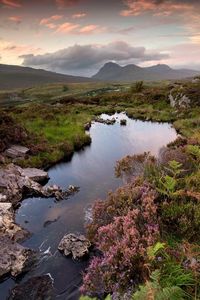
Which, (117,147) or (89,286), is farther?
(117,147)

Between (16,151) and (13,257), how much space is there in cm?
1369

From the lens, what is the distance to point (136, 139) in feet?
107

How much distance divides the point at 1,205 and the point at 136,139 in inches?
726

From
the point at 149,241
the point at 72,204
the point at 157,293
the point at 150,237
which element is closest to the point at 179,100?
the point at 72,204

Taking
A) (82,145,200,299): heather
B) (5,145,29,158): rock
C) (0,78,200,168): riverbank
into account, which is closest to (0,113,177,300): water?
(0,78,200,168): riverbank

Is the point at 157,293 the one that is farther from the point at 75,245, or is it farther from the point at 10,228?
the point at 10,228

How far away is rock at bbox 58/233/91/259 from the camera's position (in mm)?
12680

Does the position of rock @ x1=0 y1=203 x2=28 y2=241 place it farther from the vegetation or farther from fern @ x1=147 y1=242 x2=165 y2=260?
fern @ x1=147 y1=242 x2=165 y2=260

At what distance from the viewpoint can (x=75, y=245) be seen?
13031 mm

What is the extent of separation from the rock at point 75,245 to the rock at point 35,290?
4.40ft

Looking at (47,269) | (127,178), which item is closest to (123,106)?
(127,178)

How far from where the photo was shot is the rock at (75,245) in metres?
12.7

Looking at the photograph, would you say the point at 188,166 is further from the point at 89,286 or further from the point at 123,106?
the point at 123,106

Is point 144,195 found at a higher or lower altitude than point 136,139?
higher
